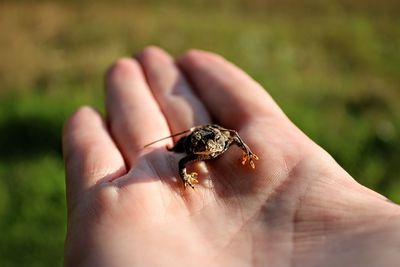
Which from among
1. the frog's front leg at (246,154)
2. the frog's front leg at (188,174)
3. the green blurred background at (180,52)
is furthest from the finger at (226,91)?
the green blurred background at (180,52)

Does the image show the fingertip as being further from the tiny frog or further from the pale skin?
the tiny frog

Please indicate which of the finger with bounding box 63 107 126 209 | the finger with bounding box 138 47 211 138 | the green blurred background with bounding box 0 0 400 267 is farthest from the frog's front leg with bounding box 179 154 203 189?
the green blurred background with bounding box 0 0 400 267

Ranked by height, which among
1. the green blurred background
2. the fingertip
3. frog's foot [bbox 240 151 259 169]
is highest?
frog's foot [bbox 240 151 259 169]

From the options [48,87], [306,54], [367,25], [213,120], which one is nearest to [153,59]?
[213,120]

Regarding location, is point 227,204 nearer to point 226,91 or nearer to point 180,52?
point 226,91

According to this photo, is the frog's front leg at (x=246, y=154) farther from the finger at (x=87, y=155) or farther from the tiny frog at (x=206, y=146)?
the finger at (x=87, y=155)

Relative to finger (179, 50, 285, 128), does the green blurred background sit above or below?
below
